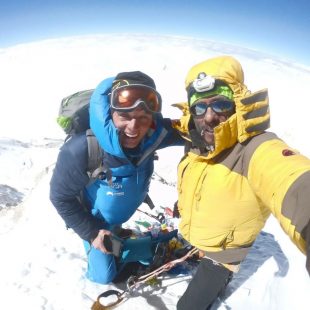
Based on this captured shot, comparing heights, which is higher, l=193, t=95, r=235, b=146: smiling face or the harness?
l=193, t=95, r=235, b=146: smiling face

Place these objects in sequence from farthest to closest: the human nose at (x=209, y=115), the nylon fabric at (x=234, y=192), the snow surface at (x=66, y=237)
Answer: the snow surface at (x=66, y=237)
the human nose at (x=209, y=115)
the nylon fabric at (x=234, y=192)

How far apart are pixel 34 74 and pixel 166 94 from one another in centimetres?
1722

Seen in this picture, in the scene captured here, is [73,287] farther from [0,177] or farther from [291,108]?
[291,108]

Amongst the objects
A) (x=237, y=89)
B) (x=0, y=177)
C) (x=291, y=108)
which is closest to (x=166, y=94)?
(x=291, y=108)

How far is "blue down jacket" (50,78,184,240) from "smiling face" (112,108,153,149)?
4.1 inches

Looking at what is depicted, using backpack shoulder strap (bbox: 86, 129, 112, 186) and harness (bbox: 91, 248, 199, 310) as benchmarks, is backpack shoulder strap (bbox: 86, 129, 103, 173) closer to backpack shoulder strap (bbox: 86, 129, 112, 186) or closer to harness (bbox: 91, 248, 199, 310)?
backpack shoulder strap (bbox: 86, 129, 112, 186)

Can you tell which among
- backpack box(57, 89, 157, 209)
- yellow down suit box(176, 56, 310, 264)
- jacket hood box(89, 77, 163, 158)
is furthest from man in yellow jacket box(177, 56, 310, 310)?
backpack box(57, 89, 157, 209)

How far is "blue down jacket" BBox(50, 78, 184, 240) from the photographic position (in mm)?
2912

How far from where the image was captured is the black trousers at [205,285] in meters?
2.97

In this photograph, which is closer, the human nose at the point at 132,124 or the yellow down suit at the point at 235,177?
the yellow down suit at the point at 235,177

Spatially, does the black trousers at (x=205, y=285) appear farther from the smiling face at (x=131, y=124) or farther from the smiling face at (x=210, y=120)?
the smiling face at (x=131, y=124)

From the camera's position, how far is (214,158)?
255cm

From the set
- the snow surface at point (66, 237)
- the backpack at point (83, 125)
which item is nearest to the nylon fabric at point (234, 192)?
the backpack at point (83, 125)

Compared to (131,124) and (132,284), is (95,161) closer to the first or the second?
(131,124)
